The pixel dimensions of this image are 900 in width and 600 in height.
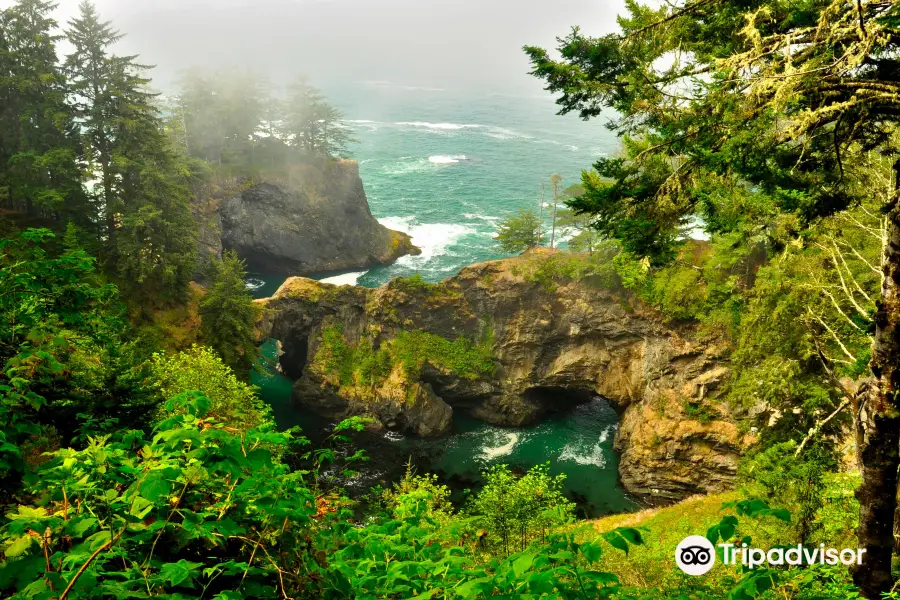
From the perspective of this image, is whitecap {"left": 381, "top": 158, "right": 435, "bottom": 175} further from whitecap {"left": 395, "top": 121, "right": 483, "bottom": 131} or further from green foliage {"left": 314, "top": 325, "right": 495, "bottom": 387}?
green foliage {"left": 314, "top": 325, "right": 495, "bottom": 387}

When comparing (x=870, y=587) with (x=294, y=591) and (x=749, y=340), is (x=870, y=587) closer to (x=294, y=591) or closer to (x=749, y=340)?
(x=294, y=591)

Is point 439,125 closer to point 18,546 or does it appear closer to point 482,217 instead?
point 482,217

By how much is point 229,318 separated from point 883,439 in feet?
115

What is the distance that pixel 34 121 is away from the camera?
36500 mm

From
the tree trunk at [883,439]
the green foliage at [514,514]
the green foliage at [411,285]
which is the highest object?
the tree trunk at [883,439]

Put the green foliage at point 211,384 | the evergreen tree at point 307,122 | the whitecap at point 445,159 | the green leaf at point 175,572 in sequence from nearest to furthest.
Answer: the green leaf at point 175,572 < the green foliage at point 211,384 < the evergreen tree at point 307,122 < the whitecap at point 445,159

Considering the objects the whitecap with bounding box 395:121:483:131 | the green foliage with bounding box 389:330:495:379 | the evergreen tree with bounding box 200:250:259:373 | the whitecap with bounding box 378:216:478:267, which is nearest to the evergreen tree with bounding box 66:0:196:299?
the evergreen tree with bounding box 200:250:259:373

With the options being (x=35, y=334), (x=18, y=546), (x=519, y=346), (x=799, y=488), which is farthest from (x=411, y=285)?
(x=18, y=546)

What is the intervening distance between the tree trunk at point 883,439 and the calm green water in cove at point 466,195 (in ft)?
89.4

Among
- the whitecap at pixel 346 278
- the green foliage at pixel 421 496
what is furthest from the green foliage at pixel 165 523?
the whitecap at pixel 346 278

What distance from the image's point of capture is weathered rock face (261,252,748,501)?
1512 inches

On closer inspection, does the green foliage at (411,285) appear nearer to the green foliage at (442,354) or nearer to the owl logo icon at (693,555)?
the green foliage at (442,354)

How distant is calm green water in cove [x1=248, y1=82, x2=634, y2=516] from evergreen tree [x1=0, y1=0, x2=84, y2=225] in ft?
70.9

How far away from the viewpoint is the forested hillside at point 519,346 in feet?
11.1
